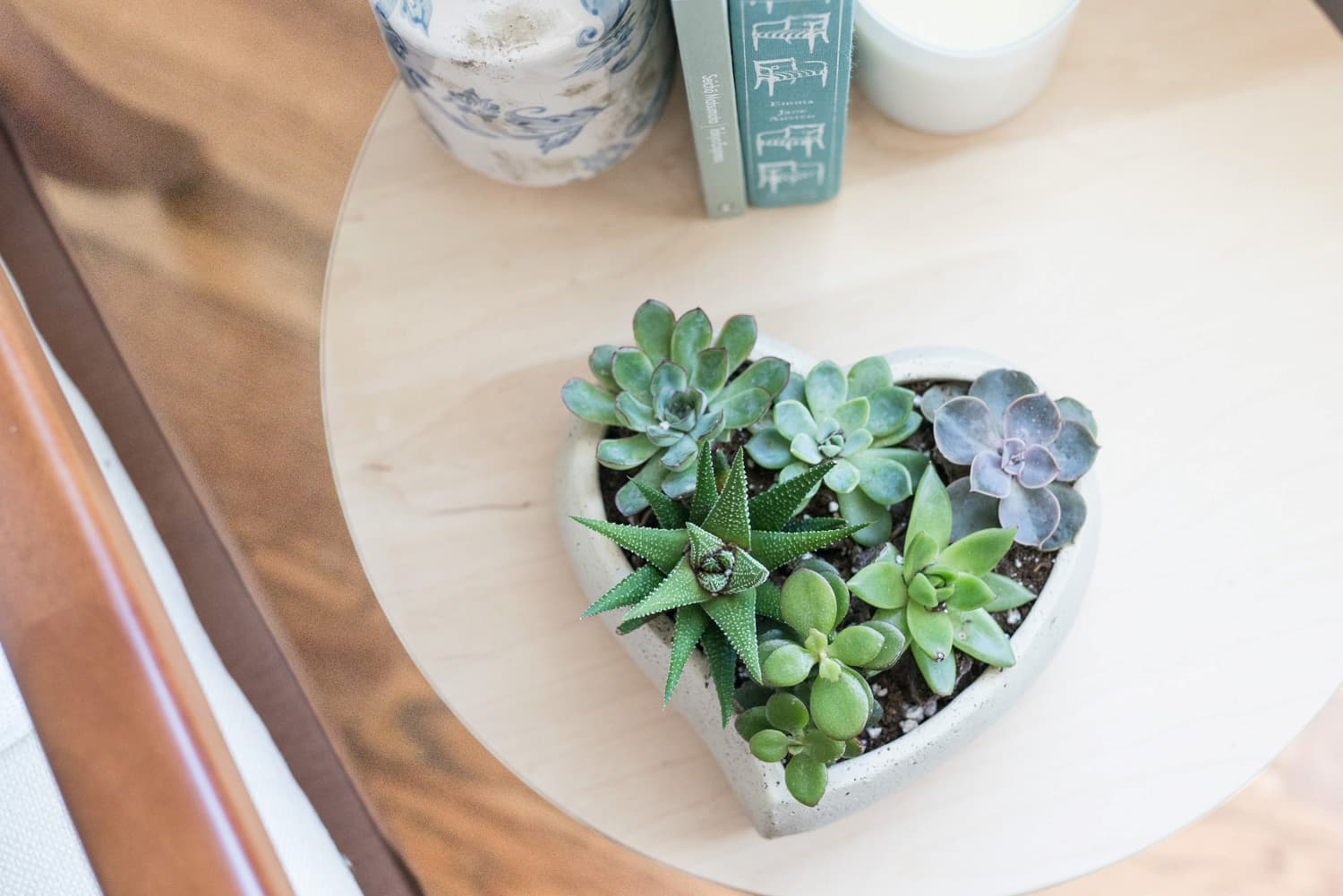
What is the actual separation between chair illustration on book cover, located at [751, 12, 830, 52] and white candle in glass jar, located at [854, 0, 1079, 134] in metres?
0.10

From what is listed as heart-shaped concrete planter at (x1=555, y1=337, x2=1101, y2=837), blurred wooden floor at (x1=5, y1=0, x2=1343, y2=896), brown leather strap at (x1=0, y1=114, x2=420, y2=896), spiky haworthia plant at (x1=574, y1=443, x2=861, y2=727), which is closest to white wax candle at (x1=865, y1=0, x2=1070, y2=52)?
heart-shaped concrete planter at (x1=555, y1=337, x2=1101, y2=837)

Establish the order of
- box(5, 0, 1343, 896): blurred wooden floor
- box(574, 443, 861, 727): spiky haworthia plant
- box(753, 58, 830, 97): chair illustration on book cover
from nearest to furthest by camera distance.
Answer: box(574, 443, 861, 727): spiky haworthia plant → box(753, 58, 830, 97): chair illustration on book cover → box(5, 0, 1343, 896): blurred wooden floor

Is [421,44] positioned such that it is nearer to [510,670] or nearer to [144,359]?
[510,670]

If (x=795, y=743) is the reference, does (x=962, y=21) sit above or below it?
above

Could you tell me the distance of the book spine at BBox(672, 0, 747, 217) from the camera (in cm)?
59

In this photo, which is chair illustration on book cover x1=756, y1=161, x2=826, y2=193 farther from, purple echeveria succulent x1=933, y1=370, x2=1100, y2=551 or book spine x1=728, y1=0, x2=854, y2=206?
purple echeveria succulent x1=933, y1=370, x2=1100, y2=551

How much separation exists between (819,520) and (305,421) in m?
0.58

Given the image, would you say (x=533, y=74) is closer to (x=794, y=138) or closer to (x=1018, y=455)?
→ (x=794, y=138)

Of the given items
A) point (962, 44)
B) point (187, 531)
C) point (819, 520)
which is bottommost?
point (187, 531)

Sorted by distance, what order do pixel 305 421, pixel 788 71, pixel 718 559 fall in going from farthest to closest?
1. pixel 305 421
2. pixel 788 71
3. pixel 718 559

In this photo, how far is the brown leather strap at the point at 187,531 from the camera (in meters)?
0.95

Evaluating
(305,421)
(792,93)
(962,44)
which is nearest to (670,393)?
(792,93)

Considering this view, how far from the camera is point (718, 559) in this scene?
1.72ft

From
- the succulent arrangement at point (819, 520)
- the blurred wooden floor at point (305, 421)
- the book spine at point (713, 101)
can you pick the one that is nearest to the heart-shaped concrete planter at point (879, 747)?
the succulent arrangement at point (819, 520)
